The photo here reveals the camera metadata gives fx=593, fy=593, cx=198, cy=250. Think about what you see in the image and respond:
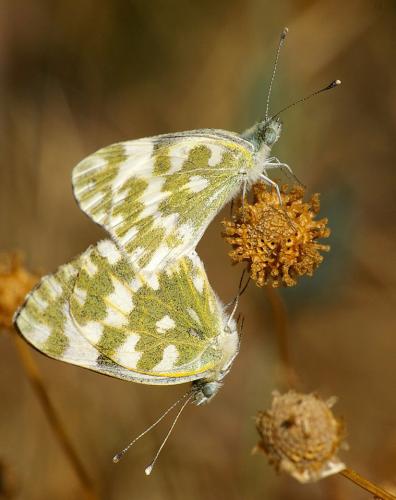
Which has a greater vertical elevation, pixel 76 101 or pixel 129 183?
pixel 76 101

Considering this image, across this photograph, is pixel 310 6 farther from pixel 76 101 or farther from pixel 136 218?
pixel 136 218

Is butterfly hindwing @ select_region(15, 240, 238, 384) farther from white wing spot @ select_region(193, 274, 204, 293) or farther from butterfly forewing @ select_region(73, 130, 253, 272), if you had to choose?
butterfly forewing @ select_region(73, 130, 253, 272)

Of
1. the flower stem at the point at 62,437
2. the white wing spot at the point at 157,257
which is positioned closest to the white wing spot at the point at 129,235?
the white wing spot at the point at 157,257

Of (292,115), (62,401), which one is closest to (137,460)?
(62,401)

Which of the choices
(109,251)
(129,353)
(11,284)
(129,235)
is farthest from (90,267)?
(11,284)

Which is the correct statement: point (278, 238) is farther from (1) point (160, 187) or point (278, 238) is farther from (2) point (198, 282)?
(1) point (160, 187)

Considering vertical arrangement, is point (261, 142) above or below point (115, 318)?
above

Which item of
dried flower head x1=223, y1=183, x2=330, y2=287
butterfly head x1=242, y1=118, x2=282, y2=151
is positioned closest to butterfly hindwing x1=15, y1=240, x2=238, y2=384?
dried flower head x1=223, y1=183, x2=330, y2=287
